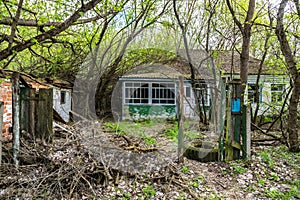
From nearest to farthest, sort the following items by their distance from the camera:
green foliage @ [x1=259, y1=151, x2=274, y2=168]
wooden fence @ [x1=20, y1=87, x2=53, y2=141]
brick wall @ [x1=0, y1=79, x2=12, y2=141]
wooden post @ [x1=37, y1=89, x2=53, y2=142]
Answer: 1. green foliage @ [x1=259, y1=151, x2=274, y2=168]
2. brick wall @ [x1=0, y1=79, x2=12, y2=141]
3. wooden fence @ [x1=20, y1=87, x2=53, y2=141]
4. wooden post @ [x1=37, y1=89, x2=53, y2=142]

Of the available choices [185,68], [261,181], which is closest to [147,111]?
[185,68]

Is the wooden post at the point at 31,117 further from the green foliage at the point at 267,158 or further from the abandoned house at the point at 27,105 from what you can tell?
the green foliage at the point at 267,158

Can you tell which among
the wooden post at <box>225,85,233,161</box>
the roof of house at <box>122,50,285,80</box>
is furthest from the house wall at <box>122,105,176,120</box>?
the wooden post at <box>225,85,233,161</box>

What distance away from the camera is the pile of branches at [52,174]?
147 inches

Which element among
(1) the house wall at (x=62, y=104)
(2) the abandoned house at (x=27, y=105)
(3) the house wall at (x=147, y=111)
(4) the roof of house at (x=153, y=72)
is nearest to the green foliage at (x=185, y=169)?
(2) the abandoned house at (x=27, y=105)

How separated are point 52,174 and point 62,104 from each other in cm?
687

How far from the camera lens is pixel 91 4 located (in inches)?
167

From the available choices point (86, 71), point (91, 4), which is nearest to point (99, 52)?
point (86, 71)

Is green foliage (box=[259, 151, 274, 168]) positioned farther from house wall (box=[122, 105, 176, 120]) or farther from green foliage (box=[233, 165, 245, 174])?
house wall (box=[122, 105, 176, 120])

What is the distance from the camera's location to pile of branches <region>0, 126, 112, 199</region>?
3744 mm

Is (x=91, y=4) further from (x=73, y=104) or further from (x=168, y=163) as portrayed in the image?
(x=73, y=104)

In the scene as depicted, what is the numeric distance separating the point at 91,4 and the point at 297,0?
13.6 feet

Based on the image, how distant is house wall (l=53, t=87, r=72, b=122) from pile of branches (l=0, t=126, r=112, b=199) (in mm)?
4757

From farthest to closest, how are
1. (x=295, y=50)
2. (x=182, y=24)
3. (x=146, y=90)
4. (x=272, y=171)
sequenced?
(x=146, y=90) → (x=182, y=24) → (x=295, y=50) → (x=272, y=171)
